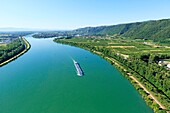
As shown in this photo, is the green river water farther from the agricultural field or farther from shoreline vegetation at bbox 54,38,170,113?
the agricultural field

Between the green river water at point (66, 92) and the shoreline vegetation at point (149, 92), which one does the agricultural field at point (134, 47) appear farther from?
the green river water at point (66, 92)

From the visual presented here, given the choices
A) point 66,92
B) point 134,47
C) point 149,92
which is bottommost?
point 134,47

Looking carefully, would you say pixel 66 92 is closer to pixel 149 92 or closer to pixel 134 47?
pixel 149 92

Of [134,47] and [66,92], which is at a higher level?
[66,92]

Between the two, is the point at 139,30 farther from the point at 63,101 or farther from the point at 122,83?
the point at 63,101

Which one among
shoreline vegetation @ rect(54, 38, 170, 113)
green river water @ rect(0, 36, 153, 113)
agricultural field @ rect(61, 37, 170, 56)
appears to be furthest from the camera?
agricultural field @ rect(61, 37, 170, 56)

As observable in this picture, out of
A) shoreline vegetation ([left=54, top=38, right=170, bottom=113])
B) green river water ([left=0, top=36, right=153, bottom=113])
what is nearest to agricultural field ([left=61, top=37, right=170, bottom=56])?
shoreline vegetation ([left=54, top=38, right=170, bottom=113])

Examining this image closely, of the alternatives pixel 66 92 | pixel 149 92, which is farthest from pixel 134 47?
pixel 66 92

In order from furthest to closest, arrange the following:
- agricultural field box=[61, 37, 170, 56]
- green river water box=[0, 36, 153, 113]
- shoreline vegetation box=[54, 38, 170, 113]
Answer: agricultural field box=[61, 37, 170, 56], green river water box=[0, 36, 153, 113], shoreline vegetation box=[54, 38, 170, 113]
